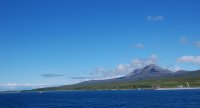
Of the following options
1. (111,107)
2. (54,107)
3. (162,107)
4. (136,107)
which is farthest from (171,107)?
(54,107)

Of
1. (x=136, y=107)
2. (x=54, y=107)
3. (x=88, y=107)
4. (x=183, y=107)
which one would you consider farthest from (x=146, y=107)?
(x=54, y=107)

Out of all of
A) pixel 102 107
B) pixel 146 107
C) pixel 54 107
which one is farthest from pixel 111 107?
pixel 54 107

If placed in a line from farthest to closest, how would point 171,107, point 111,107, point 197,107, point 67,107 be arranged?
point 67,107 < point 111,107 < point 171,107 < point 197,107

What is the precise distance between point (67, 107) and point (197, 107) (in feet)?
156

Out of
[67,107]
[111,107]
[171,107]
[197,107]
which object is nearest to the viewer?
[197,107]

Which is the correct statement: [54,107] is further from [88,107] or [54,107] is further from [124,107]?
[124,107]

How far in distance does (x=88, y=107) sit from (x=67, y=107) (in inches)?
323

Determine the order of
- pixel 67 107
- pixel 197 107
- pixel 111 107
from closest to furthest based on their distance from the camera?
pixel 197 107 → pixel 111 107 → pixel 67 107

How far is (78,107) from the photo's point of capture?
14000cm

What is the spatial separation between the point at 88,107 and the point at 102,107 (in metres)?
6.04

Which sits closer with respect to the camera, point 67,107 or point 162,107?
point 162,107

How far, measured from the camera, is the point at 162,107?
409ft

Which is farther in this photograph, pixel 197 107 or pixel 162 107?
pixel 162 107

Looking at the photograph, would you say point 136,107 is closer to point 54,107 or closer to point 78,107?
point 78,107
